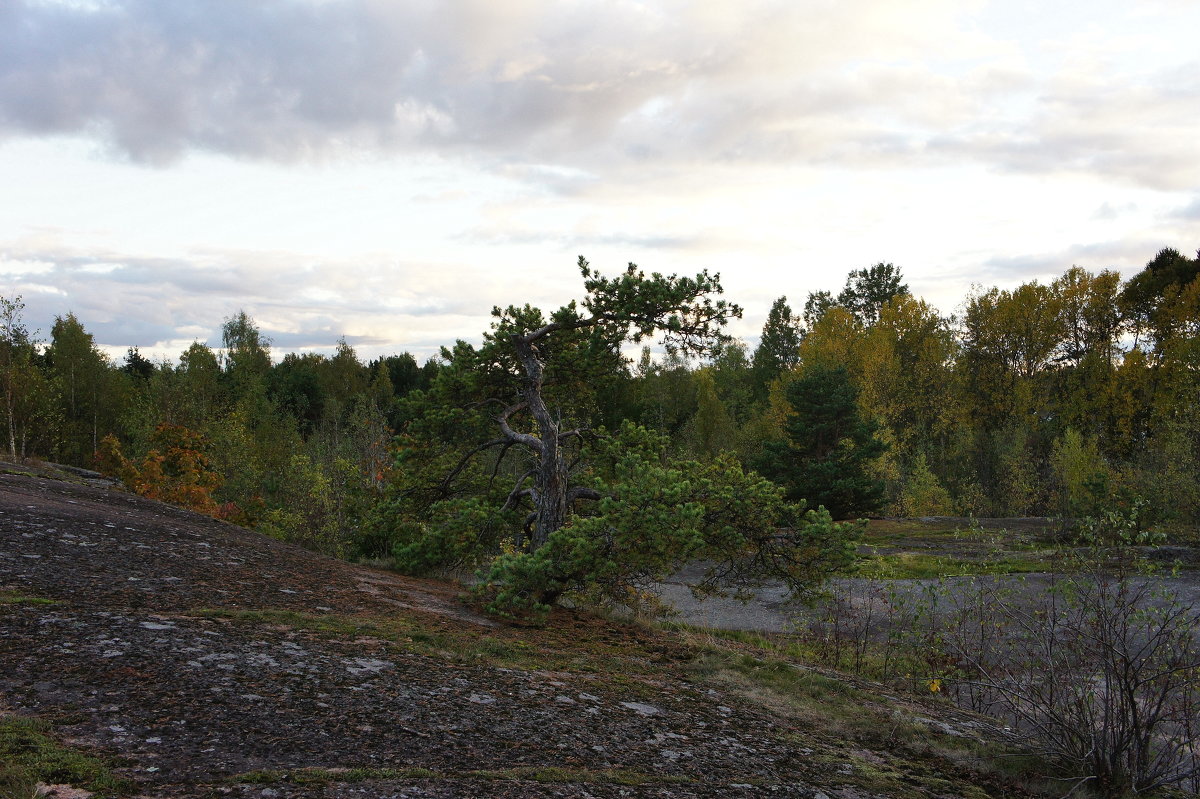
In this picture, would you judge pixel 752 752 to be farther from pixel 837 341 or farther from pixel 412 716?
pixel 837 341

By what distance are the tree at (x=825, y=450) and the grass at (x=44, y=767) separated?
1095 inches

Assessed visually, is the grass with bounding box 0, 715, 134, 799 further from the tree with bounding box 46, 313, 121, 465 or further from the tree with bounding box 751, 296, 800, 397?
the tree with bounding box 751, 296, 800, 397

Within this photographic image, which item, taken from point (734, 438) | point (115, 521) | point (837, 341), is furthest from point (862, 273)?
point (115, 521)

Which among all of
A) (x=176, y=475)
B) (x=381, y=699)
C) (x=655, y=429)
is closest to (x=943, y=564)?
(x=655, y=429)

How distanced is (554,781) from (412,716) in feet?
3.24

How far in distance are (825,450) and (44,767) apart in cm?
3095

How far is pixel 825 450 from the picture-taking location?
103ft

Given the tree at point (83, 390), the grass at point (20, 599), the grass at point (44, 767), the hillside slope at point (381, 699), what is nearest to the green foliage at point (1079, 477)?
the hillside slope at point (381, 699)

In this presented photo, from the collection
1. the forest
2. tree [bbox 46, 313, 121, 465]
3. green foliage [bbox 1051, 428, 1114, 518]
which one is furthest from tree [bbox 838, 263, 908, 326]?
tree [bbox 46, 313, 121, 465]

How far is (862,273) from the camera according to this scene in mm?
65125

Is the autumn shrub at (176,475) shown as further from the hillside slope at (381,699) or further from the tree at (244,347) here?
the tree at (244,347)

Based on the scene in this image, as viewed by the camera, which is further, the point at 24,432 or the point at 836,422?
the point at 836,422

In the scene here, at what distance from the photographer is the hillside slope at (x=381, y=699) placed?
3.29m

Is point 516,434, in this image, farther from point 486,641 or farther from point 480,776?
point 480,776
